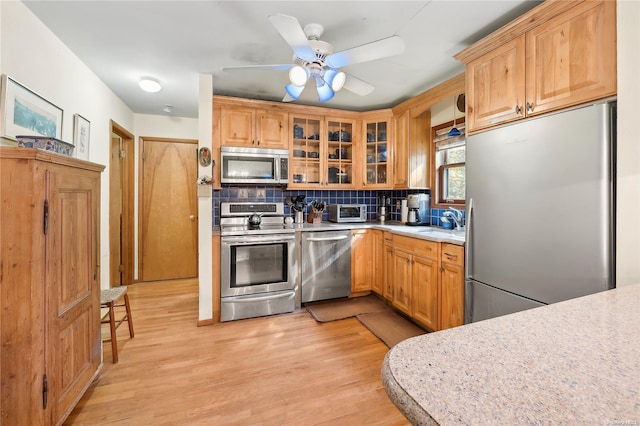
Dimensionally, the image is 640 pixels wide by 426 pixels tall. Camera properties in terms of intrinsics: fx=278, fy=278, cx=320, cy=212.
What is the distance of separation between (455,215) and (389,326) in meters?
1.40

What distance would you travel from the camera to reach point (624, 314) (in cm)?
78

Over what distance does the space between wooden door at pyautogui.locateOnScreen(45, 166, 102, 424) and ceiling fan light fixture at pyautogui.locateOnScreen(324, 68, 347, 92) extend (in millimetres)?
1740

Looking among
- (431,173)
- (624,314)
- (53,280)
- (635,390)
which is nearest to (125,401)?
(53,280)

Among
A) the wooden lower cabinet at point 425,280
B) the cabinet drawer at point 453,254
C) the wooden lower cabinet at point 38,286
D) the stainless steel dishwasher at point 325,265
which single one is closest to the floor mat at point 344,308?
the stainless steel dishwasher at point 325,265

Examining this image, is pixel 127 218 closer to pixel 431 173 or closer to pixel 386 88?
pixel 386 88

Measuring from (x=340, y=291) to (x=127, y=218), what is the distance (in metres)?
3.22

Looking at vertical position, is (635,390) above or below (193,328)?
above

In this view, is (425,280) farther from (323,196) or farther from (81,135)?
(81,135)

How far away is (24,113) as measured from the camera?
185 centimetres

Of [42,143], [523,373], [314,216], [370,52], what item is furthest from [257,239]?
[523,373]

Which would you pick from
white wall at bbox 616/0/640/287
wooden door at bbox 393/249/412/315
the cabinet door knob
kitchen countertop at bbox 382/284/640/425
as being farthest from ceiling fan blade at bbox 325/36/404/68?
wooden door at bbox 393/249/412/315

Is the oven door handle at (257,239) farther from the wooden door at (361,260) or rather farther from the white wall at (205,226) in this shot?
the wooden door at (361,260)

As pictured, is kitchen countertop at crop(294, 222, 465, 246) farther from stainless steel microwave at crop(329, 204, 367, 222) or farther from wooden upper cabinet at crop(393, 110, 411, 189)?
wooden upper cabinet at crop(393, 110, 411, 189)

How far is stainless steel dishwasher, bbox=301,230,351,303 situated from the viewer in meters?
3.23
